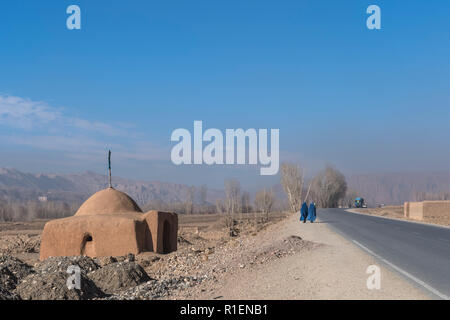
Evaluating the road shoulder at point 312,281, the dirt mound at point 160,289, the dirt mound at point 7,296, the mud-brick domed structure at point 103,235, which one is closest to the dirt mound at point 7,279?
the dirt mound at point 7,296

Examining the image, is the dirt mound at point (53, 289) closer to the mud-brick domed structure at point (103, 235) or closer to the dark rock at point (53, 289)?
the dark rock at point (53, 289)

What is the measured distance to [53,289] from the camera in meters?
10.8

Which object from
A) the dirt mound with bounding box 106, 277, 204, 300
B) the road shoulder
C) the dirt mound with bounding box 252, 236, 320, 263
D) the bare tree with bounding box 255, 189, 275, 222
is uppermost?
the road shoulder

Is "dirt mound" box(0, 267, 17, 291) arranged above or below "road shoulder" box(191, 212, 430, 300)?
below

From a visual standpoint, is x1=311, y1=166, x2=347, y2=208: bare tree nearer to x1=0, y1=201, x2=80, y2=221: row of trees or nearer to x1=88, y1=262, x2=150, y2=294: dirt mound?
x1=0, y1=201, x2=80, y2=221: row of trees

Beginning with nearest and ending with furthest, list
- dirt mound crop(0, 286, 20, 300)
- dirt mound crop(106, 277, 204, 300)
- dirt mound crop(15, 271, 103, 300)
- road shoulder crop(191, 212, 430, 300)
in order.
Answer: road shoulder crop(191, 212, 430, 300) → dirt mound crop(106, 277, 204, 300) → dirt mound crop(0, 286, 20, 300) → dirt mound crop(15, 271, 103, 300)

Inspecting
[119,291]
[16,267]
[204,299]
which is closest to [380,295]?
[204,299]

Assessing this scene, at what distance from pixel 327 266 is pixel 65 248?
1698cm

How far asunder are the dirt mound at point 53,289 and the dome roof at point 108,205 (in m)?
15.1

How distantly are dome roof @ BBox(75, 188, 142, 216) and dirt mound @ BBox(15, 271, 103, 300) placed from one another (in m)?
15.1

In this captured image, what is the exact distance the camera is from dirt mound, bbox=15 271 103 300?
1070 centimetres

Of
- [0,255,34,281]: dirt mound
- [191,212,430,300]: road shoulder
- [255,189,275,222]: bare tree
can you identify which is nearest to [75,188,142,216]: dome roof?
[0,255,34,281]: dirt mound

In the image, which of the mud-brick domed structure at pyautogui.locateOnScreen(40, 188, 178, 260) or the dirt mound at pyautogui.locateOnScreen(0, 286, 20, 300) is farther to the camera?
the mud-brick domed structure at pyautogui.locateOnScreen(40, 188, 178, 260)

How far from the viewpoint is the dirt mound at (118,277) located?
1330 centimetres
